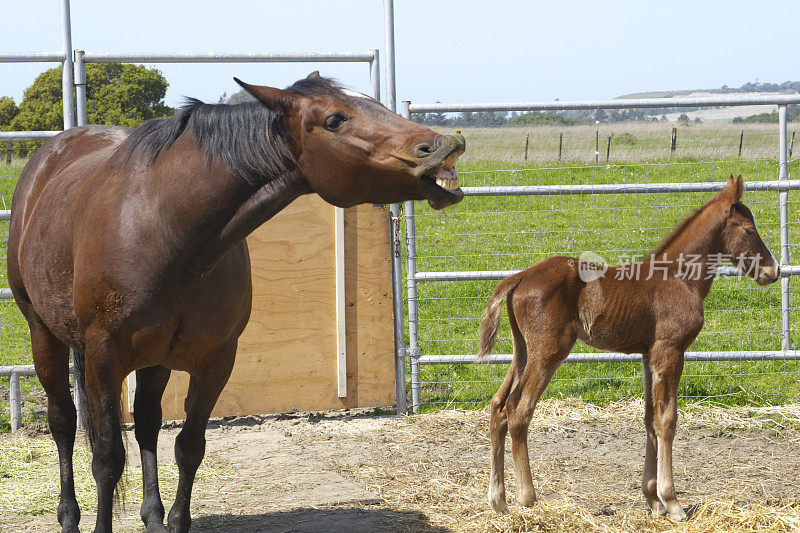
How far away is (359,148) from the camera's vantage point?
8.48 ft

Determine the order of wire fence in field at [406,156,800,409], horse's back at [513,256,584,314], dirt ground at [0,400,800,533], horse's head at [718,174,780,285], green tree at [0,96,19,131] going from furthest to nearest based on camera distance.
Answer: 1. green tree at [0,96,19,131]
2. wire fence in field at [406,156,800,409]
3. horse's head at [718,174,780,285]
4. horse's back at [513,256,584,314]
5. dirt ground at [0,400,800,533]

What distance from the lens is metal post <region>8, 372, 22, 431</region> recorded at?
229 inches

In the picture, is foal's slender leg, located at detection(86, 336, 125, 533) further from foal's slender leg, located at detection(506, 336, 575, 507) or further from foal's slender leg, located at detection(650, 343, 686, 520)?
foal's slender leg, located at detection(650, 343, 686, 520)

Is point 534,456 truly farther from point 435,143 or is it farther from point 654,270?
point 435,143

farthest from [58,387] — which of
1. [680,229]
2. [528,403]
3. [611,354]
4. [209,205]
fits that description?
[611,354]

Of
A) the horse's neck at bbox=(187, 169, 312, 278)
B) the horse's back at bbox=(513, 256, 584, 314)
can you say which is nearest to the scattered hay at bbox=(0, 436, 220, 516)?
the horse's neck at bbox=(187, 169, 312, 278)

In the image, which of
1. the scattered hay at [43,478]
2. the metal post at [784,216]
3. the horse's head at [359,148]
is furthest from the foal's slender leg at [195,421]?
the metal post at [784,216]

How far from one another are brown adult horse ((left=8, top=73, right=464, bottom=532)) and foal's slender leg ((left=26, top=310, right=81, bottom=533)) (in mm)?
157

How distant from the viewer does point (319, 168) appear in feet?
8.80

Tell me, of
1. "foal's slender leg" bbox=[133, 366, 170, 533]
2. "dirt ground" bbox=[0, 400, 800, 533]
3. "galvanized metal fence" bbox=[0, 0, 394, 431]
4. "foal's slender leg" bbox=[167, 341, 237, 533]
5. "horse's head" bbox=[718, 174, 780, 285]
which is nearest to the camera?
"foal's slender leg" bbox=[167, 341, 237, 533]

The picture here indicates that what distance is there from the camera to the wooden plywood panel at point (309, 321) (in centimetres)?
603

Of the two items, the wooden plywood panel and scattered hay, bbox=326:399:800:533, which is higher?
the wooden plywood panel

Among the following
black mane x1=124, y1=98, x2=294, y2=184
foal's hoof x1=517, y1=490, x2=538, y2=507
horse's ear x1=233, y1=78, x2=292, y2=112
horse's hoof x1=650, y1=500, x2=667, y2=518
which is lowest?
horse's hoof x1=650, y1=500, x2=667, y2=518

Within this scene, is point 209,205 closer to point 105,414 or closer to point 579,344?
point 105,414
